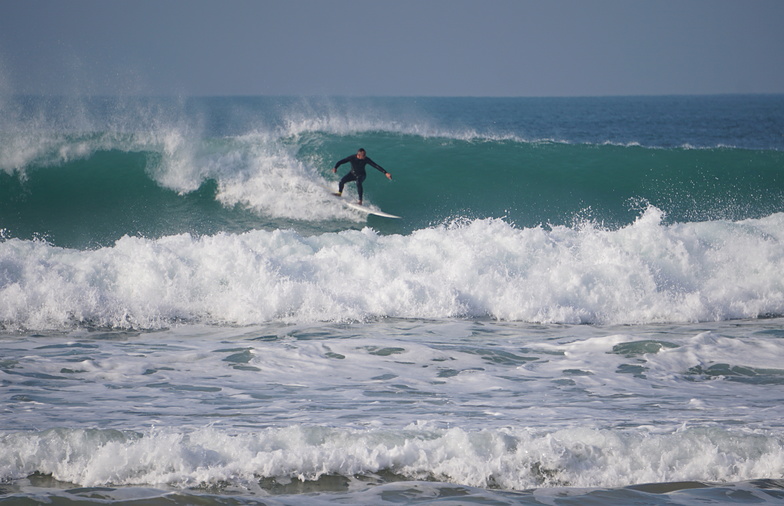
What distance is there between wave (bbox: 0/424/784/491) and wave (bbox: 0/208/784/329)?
473cm

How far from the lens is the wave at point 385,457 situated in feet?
15.4

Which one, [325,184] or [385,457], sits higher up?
[325,184]

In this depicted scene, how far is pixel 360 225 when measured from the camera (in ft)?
49.2

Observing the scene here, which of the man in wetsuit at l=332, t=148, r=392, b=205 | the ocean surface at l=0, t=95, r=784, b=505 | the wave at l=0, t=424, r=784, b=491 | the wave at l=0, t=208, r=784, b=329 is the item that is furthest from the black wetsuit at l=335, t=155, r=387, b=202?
the wave at l=0, t=424, r=784, b=491

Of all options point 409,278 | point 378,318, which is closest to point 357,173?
point 409,278

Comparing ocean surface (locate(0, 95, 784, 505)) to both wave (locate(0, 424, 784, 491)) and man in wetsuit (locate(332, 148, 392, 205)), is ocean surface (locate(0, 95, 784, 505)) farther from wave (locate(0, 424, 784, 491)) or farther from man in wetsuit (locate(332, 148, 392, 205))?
man in wetsuit (locate(332, 148, 392, 205))

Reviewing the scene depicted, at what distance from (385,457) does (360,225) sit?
10306 millimetres

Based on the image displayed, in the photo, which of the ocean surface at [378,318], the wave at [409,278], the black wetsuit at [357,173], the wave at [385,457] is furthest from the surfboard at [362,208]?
the wave at [385,457]

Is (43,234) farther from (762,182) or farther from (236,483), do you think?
(762,182)

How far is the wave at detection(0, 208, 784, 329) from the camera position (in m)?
9.98

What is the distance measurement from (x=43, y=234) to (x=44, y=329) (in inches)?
236

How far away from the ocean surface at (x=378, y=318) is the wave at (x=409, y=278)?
0.15ft

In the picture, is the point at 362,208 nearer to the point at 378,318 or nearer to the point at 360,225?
the point at 360,225

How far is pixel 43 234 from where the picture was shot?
14438 mm
